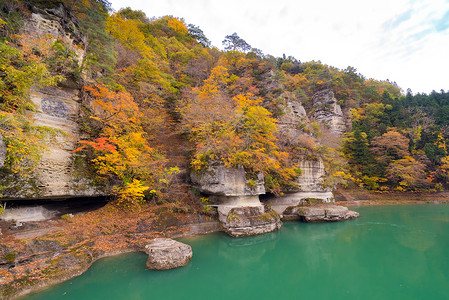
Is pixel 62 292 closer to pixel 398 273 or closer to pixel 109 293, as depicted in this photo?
pixel 109 293

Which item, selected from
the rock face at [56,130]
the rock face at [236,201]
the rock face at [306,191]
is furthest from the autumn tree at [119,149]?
the rock face at [306,191]

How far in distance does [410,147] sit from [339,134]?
25.3 feet

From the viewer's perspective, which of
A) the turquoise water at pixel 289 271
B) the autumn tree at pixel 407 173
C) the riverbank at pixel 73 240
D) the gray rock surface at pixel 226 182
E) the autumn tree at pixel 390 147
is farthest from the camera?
the autumn tree at pixel 390 147

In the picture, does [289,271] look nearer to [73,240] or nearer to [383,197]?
[73,240]

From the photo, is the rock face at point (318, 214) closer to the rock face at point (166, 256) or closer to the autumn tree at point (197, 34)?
the rock face at point (166, 256)

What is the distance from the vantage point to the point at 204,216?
11.6m

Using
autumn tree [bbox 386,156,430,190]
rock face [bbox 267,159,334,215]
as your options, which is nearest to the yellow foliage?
rock face [bbox 267,159,334,215]

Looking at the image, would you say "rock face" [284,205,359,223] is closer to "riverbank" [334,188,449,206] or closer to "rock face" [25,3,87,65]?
"riverbank" [334,188,449,206]

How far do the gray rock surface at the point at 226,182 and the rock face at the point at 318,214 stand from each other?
→ 4.64 m

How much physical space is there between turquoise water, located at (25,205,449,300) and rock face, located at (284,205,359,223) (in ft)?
7.08

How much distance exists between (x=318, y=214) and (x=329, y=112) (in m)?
19.2

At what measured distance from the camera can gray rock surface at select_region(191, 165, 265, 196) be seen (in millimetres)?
11516

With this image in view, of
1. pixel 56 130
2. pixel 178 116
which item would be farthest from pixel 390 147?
pixel 56 130

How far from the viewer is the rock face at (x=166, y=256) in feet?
22.8
